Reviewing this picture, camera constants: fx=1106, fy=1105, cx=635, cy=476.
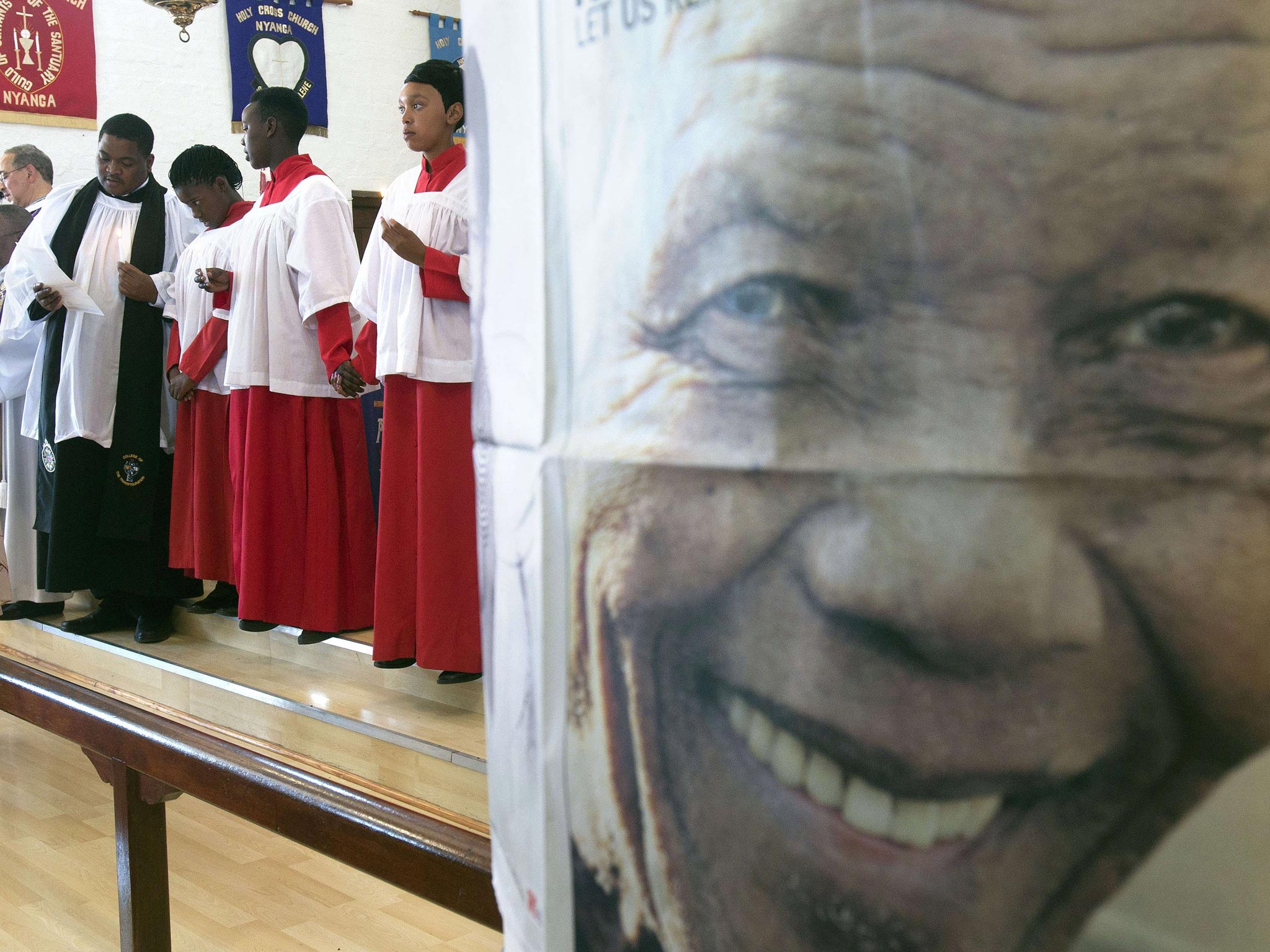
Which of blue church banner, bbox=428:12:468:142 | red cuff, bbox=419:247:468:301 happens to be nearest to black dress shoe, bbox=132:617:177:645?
red cuff, bbox=419:247:468:301

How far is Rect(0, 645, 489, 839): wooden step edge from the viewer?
95 cm

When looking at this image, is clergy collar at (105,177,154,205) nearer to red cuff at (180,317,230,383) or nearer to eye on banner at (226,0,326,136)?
red cuff at (180,317,230,383)

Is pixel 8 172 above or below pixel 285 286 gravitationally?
above

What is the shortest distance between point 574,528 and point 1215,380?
19 centimetres

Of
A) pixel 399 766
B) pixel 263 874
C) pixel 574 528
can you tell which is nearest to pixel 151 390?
pixel 263 874

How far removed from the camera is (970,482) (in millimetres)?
276

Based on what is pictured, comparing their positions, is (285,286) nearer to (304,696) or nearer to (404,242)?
(404,242)

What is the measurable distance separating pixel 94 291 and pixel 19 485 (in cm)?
80

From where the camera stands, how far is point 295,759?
117 centimetres

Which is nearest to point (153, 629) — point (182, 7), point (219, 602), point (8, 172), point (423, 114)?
point (219, 602)

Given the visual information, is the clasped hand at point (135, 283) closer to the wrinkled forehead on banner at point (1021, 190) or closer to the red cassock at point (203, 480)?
the red cassock at point (203, 480)

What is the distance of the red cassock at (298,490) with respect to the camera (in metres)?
2.57

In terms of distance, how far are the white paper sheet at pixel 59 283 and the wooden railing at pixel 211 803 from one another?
122 centimetres

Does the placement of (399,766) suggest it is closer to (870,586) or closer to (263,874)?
(263,874)
